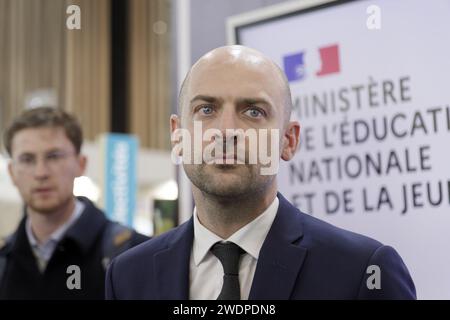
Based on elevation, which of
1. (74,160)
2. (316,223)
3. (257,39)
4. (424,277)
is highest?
(257,39)

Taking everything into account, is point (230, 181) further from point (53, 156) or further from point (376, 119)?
point (53, 156)

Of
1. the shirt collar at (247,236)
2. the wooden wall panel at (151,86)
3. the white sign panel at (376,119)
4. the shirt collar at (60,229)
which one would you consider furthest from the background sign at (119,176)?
the wooden wall panel at (151,86)

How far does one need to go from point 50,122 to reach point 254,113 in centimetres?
65

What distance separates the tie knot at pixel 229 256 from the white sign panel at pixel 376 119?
0.28 m

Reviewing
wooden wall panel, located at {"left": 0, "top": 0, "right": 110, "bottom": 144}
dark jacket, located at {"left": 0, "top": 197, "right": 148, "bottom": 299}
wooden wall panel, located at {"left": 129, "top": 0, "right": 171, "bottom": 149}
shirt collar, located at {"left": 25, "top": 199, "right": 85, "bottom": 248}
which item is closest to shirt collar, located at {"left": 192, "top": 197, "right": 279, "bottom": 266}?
dark jacket, located at {"left": 0, "top": 197, "right": 148, "bottom": 299}

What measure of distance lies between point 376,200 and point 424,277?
6.7 inches

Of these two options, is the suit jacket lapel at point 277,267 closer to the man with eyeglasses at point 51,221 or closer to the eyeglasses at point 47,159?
the man with eyeglasses at point 51,221

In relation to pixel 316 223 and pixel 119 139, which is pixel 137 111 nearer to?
pixel 119 139

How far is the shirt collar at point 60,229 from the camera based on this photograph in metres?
1.53

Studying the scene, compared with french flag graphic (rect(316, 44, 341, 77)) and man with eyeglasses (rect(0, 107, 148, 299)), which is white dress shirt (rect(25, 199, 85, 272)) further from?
french flag graphic (rect(316, 44, 341, 77))

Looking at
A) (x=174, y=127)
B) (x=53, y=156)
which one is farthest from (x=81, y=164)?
(x=174, y=127)

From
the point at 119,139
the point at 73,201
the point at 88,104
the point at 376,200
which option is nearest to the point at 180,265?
the point at 376,200

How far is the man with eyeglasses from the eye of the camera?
4.85 feet

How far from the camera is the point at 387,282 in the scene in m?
1.09
